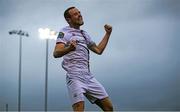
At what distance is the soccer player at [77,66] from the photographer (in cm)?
564

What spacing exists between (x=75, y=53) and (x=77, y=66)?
150mm

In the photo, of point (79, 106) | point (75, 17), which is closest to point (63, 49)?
point (75, 17)

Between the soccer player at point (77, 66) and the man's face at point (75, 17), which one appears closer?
the soccer player at point (77, 66)

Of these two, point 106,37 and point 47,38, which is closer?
point 106,37

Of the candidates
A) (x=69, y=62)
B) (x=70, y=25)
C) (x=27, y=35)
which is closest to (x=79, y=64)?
(x=69, y=62)

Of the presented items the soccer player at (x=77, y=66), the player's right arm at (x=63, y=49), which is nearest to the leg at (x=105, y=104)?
the soccer player at (x=77, y=66)

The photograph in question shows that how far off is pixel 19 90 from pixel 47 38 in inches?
337

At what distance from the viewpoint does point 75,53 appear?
5.71 meters

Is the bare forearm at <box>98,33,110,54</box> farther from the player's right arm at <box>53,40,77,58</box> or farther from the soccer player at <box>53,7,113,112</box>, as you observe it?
the player's right arm at <box>53,40,77,58</box>

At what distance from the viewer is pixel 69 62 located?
5.74m

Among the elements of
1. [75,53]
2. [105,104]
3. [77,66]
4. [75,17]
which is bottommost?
[105,104]

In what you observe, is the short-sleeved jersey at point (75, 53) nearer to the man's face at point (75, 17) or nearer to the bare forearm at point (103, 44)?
the man's face at point (75, 17)

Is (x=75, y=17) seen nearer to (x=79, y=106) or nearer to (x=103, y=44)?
(x=103, y=44)

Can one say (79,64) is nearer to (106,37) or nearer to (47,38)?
(106,37)
